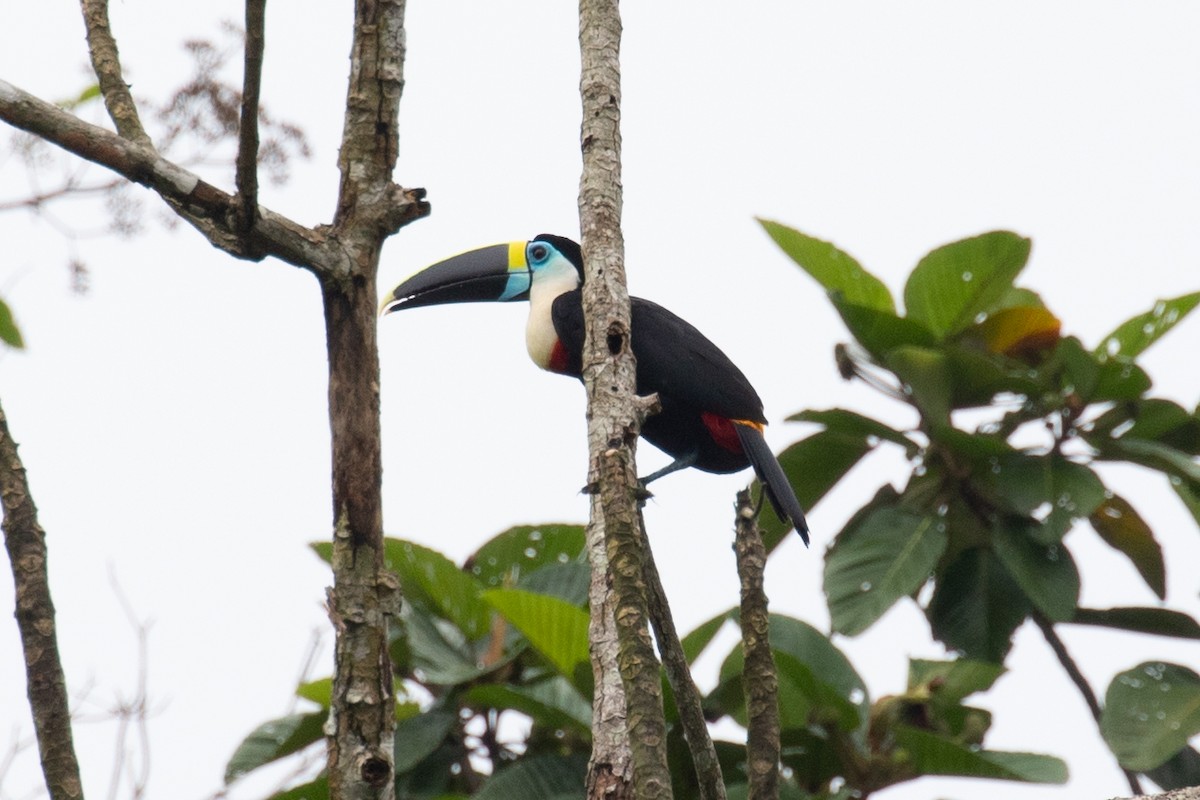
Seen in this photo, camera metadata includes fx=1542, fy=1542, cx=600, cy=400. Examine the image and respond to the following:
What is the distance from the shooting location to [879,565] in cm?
465

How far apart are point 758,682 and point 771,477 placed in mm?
1773

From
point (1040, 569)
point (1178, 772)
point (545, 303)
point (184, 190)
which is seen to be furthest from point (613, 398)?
point (1178, 772)

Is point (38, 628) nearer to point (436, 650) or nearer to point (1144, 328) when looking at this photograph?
point (436, 650)

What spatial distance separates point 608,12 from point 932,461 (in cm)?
260

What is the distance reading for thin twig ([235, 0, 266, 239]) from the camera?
2254 millimetres

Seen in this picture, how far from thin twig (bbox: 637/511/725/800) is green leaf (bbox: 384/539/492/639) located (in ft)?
6.63

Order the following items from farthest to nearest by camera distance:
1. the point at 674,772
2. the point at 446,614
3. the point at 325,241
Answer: the point at 446,614, the point at 674,772, the point at 325,241

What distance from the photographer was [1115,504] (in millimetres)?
4789

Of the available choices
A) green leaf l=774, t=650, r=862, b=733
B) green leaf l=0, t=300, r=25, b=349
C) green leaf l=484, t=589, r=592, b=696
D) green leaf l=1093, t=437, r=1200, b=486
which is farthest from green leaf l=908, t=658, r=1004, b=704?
green leaf l=0, t=300, r=25, b=349

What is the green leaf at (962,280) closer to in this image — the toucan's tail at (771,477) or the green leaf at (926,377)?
the green leaf at (926,377)

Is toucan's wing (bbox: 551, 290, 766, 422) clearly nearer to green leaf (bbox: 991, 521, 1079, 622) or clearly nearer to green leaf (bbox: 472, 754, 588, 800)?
green leaf (bbox: 472, 754, 588, 800)

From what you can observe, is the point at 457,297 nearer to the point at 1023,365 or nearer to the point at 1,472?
the point at 1023,365

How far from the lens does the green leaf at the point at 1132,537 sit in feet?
15.7

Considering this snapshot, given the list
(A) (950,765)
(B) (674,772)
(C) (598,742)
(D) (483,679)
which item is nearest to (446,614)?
(D) (483,679)
